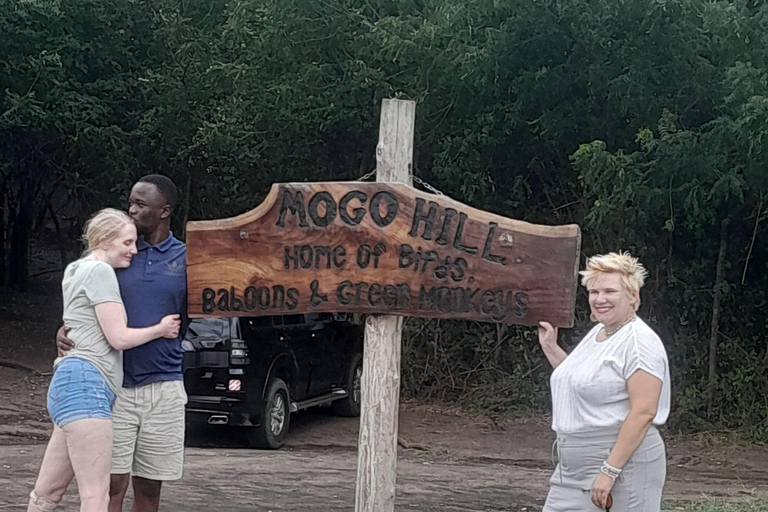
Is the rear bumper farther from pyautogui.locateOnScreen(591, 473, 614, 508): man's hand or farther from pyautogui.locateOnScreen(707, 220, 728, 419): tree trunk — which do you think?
pyautogui.locateOnScreen(591, 473, 614, 508): man's hand

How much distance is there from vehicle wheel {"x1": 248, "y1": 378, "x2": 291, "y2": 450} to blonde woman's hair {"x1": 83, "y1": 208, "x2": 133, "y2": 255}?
5.73 metres

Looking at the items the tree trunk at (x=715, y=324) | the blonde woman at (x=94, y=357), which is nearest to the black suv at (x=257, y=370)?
the tree trunk at (x=715, y=324)

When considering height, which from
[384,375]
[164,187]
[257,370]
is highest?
[164,187]

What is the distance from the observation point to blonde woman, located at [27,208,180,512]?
4.25m

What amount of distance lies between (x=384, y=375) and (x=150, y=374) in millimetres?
1153

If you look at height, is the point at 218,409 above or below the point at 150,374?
below

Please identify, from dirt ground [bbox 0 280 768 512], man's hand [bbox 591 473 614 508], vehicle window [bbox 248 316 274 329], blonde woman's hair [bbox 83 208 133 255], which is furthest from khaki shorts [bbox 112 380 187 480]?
vehicle window [bbox 248 316 274 329]

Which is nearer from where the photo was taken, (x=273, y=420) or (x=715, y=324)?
(x=273, y=420)

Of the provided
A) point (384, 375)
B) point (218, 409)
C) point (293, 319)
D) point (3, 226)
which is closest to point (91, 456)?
point (384, 375)

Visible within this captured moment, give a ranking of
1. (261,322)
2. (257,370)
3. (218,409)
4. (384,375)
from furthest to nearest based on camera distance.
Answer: (261,322) → (257,370) → (218,409) → (384,375)

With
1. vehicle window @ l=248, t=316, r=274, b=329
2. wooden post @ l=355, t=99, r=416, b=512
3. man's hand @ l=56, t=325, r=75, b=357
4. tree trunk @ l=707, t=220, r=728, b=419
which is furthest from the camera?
tree trunk @ l=707, t=220, r=728, b=419

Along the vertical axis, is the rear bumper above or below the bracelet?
below

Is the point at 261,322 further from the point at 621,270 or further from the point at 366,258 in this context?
the point at 621,270

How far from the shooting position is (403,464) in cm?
1012
